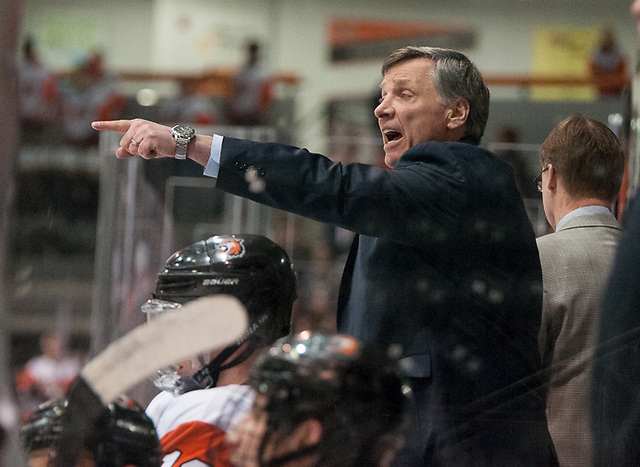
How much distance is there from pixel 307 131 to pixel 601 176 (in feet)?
1.71

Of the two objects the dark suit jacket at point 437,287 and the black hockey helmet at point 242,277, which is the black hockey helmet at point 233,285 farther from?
the dark suit jacket at point 437,287

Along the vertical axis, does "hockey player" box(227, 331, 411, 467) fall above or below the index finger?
below

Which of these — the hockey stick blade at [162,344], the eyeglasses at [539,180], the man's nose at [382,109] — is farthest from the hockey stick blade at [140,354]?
the eyeglasses at [539,180]

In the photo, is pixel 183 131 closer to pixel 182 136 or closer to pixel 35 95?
pixel 182 136

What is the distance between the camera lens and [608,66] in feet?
3.15

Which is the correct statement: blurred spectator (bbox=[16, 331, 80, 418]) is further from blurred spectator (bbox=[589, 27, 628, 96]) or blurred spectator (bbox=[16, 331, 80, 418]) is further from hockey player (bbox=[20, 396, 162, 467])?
blurred spectator (bbox=[589, 27, 628, 96])

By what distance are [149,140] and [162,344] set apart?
0.96 ft

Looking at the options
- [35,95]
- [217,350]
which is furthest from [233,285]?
[35,95]

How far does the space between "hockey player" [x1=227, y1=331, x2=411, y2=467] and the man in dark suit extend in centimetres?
7

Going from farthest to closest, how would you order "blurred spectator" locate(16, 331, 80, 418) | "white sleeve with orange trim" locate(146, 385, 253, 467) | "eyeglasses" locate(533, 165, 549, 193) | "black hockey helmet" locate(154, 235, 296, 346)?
"eyeglasses" locate(533, 165, 549, 193) < "black hockey helmet" locate(154, 235, 296, 346) < "white sleeve with orange trim" locate(146, 385, 253, 467) < "blurred spectator" locate(16, 331, 80, 418)

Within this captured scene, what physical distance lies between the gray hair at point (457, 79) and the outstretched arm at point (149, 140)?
27 centimetres

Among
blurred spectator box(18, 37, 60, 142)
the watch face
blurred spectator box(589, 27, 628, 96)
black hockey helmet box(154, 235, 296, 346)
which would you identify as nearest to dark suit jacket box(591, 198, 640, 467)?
blurred spectator box(589, 27, 628, 96)

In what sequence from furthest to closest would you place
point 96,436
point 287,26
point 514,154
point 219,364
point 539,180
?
point 539,180, point 514,154, point 219,364, point 96,436, point 287,26

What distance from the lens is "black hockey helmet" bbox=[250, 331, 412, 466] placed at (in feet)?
3.17
